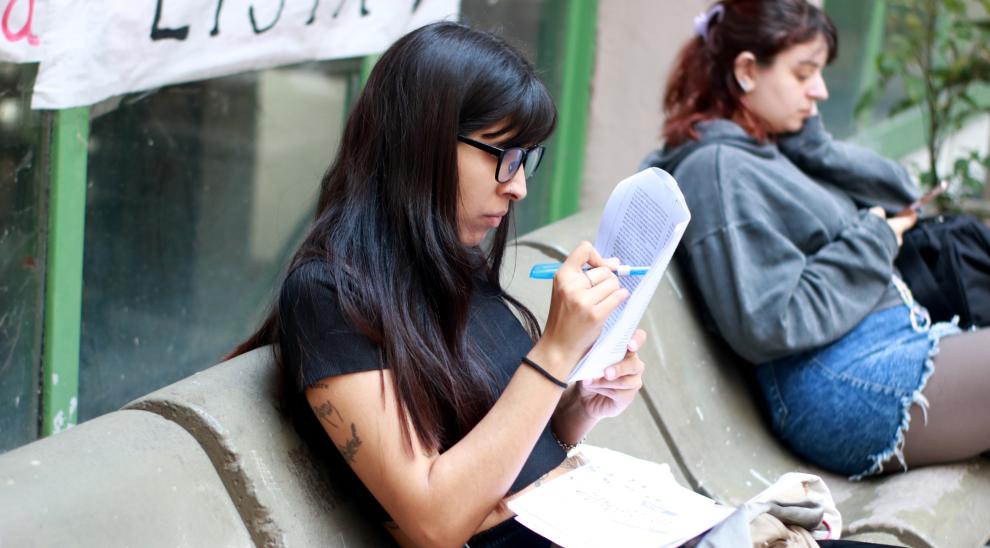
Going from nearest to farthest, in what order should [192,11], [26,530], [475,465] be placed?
[26,530] → [475,465] → [192,11]

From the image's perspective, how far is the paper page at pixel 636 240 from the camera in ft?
5.74

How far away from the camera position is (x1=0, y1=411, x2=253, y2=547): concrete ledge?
1.39 m

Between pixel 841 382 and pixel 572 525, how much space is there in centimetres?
143

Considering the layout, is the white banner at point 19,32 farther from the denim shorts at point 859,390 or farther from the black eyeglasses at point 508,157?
the denim shorts at point 859,390

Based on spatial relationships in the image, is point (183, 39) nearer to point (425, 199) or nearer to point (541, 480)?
point (425, 199)

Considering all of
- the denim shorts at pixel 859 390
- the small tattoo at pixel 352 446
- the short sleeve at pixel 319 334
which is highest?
the short sleeve at pixel 319 334

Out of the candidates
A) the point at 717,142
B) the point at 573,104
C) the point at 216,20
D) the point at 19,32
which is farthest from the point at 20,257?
the point at 573,104

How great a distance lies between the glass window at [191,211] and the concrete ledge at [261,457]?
0.97 metres

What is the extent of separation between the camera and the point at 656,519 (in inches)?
70.2

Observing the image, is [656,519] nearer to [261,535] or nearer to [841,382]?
[261,535]

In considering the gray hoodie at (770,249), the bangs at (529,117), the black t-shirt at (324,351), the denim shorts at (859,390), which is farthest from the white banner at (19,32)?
the denim shorts at (859,390)

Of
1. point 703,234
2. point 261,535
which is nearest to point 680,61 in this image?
point 703,234

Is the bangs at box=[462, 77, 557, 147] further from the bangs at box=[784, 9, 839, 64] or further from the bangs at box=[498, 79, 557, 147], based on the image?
the bangs at box=[784, 9, 839, 64]

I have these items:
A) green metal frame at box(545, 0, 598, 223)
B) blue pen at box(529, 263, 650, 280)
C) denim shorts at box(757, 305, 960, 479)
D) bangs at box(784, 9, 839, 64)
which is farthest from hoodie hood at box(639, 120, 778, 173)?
green metal frame at box(545, 0, 598, 223)
